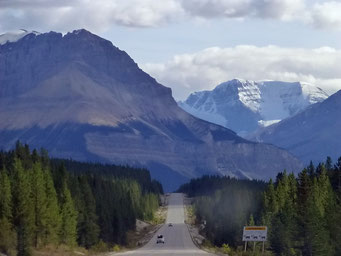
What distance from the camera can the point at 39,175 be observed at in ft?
429

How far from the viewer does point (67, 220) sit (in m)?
136

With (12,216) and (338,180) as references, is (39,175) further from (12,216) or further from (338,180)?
Answer: (338,180)

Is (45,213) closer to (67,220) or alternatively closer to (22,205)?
(22,205)

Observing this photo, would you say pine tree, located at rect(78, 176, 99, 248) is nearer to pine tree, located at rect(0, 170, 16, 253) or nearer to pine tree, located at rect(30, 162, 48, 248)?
pine tree, located at rect(30, 162, 48, 248)

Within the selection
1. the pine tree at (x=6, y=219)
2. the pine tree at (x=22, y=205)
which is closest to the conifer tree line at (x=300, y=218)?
the pine tree at (x=22, y=205)

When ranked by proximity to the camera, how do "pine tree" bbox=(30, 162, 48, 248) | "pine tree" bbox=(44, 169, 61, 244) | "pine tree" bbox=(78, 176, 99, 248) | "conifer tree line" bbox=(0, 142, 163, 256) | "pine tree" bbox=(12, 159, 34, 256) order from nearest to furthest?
"conifer tree line" bbox=(0, 142, 163, 256) → "pine tree" bbox=(12, 159, 34, 256) → "pine tree" bbox=(30, 162, 48, 248) → "pine tree" bbox=(44, 169, 61, 244) → "pine tree" bbox=(78, 176, 99, 248)

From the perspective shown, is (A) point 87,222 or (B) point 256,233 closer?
(B) point 256,233

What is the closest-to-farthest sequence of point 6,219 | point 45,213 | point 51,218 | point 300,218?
point 6,219, point 45,213, point 51,218, point 300,218

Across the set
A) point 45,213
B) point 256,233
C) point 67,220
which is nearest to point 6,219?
point 45,213

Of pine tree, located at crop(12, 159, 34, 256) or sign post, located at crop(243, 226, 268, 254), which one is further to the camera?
pine tree, located at crop(12, 159, 34, 256)

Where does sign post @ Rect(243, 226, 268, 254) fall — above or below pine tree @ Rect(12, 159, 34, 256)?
below

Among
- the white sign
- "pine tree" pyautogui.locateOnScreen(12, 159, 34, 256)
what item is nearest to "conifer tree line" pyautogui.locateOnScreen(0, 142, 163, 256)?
"pine tree" pyautogui.locateOnScreen(12, 159, 34, 256)

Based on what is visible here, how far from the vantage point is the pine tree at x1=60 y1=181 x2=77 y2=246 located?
135000 mm

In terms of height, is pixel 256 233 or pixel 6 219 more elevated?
pixel 6 219
